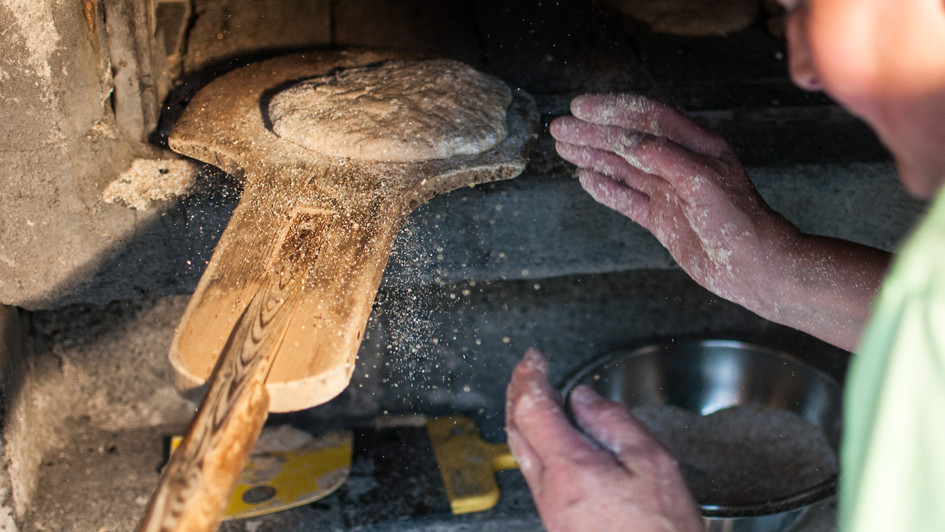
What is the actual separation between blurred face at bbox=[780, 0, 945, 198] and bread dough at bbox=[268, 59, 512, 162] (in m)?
0.88

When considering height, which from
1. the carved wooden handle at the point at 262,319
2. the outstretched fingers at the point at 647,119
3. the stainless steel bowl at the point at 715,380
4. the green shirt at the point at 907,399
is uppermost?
the green shirt at the point at 907,399

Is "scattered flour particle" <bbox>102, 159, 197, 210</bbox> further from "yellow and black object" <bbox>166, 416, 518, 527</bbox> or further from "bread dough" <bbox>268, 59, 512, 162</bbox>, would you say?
"yellow and black object" <bbox>166, 416, 518, 527</bbox>

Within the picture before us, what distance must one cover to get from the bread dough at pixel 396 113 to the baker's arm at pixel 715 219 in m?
0.21

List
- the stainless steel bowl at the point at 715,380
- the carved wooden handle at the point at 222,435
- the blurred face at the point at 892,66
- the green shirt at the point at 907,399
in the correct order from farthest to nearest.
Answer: the stainless steel bowl at the point at 715,380 → the carved wooden handle at the point at 222,435 → the blurred face at the point at 892,66 → the green shirt at the point at 907,399

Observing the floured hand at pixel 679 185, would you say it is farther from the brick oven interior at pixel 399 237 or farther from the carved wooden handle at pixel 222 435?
the carved wooden handle at pixel 222 435

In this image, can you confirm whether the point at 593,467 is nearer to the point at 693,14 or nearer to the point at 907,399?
the point at 907,399

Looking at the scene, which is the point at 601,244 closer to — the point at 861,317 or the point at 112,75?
the point at 861,317

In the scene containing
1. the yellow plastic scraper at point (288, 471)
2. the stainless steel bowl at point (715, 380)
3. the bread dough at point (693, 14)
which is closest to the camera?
the yellow plastic scraper at point (288, 471)

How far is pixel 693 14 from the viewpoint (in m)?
2.27

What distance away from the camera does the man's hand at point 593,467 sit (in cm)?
110

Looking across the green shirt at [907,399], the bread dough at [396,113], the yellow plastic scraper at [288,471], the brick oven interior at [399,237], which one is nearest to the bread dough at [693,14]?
the brick oven interior at [399,237]

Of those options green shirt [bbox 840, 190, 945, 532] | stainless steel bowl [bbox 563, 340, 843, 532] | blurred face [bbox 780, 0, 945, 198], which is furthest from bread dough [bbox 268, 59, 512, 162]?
green shirt [bbox 840, 190, 945, 532]

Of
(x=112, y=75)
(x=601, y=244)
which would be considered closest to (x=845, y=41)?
(x=601, y=244)

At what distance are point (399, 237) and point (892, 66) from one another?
1.20 m
